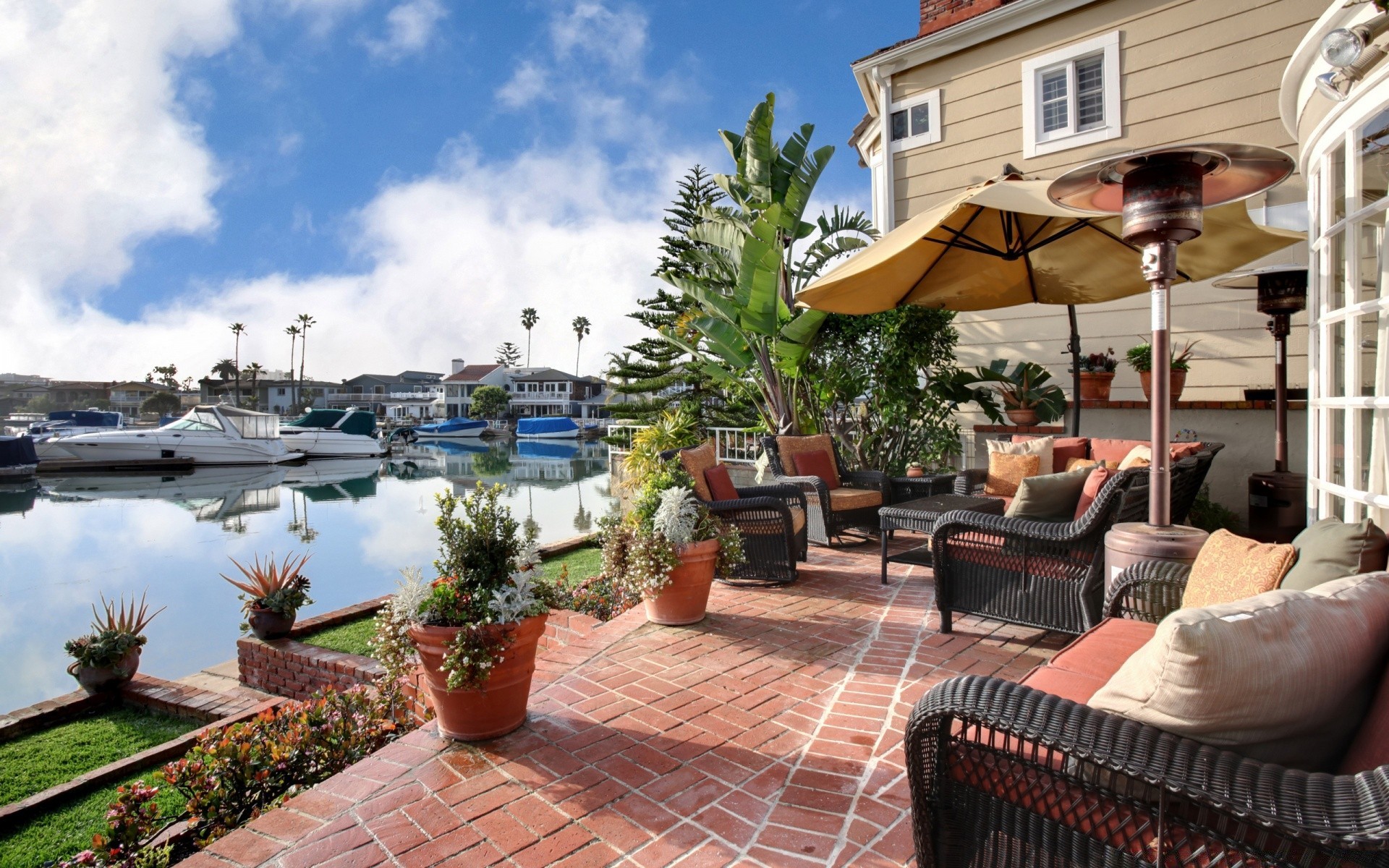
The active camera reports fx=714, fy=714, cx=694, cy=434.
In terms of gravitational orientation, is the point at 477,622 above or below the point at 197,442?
below

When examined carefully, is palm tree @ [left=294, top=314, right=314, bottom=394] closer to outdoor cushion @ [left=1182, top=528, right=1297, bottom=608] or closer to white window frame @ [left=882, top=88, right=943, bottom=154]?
white window frame @ [left=882, top=88, right=943, bottom=154]

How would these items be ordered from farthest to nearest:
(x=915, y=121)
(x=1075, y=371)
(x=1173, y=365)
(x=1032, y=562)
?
(x=915, y=121) → (x=1173, y=365) → (x=1075, y=371) → (x=1032, y=562)

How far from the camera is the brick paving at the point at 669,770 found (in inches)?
77.8

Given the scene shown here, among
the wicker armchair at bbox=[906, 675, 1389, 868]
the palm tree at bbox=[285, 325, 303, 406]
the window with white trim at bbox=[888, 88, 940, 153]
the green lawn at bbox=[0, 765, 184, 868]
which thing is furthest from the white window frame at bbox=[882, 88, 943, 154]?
the palm tree at bbox=[285, 325, 303, 406]

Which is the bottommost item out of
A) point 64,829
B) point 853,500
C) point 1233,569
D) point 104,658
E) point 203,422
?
point 64,829

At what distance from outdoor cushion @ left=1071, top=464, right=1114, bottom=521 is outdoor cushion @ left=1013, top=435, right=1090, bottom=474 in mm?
1981

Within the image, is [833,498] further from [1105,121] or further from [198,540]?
[198,540]

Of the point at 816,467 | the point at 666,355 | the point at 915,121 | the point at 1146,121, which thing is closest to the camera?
the point at 816,467

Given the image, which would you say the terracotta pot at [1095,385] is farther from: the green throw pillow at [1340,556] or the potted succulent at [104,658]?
the potted succulent at [104,658]

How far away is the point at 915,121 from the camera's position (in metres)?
8.88

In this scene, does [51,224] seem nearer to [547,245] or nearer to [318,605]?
[547,245]

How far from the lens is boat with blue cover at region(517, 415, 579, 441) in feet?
163

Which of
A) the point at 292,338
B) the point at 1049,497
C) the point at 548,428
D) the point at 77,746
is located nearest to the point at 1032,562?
the point at 1049,497

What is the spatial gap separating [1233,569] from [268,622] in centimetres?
565
